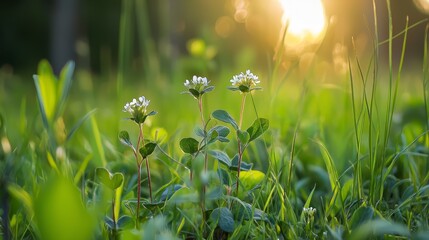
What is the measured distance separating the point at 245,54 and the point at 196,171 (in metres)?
1.75

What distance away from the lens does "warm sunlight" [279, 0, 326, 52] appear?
4.99ft

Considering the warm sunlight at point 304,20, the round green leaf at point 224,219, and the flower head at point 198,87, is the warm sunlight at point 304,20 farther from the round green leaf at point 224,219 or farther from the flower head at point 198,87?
the round green leaf at point 224,219

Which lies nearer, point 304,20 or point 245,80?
point 245,80

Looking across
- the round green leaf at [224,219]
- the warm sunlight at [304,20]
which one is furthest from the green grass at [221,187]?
the warm sunlight at [304,20]

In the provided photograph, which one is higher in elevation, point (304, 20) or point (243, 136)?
point (304, 20)

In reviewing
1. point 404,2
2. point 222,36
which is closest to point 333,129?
point 222,36

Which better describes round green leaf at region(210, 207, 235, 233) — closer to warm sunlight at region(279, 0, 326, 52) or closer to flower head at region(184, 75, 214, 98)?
flower head at region(184, 75, 214, 98)

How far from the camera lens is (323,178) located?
1156 mm

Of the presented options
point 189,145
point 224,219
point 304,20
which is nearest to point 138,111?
point 189,145

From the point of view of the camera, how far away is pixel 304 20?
1712 mm

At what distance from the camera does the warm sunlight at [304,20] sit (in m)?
1.52

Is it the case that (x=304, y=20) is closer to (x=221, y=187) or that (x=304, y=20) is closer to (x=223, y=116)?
(x=223, y=116)

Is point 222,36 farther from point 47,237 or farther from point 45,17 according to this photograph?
point 45,17

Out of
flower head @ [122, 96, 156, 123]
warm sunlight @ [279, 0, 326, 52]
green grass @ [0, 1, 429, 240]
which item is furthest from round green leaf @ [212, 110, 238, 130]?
warm sunlight @ [279, 0, 326, 52]
